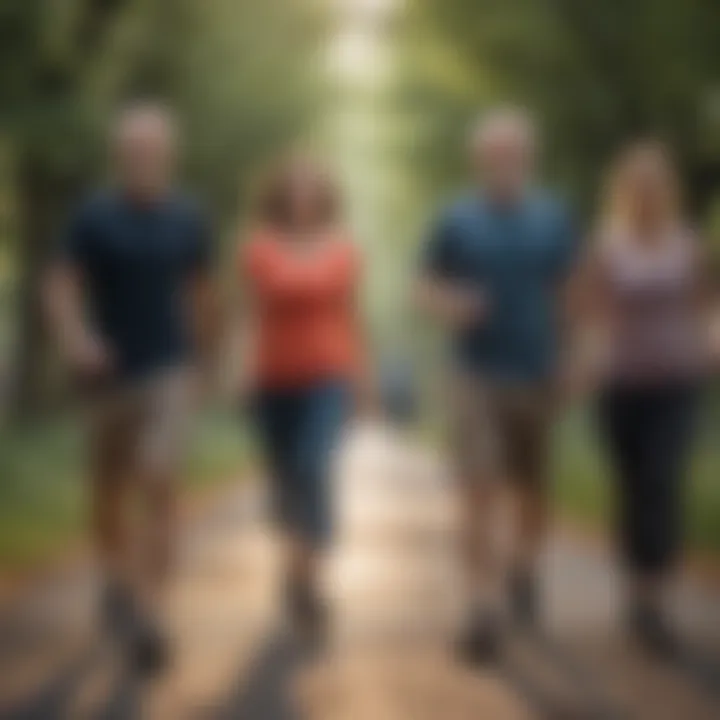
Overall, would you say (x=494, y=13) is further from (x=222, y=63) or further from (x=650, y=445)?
(x=650, y=445)

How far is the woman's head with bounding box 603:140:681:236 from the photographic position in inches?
33.9

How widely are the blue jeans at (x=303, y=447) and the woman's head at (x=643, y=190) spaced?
0.87ft

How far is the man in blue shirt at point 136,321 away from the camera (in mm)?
860

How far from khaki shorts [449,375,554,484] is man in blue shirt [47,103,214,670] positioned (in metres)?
0.22

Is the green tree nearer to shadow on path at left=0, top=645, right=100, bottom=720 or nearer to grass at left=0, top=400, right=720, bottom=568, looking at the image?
grass at left=0, top=400, right=720, bottom=568

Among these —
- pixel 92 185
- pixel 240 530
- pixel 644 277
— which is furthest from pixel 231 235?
pixel 644 277

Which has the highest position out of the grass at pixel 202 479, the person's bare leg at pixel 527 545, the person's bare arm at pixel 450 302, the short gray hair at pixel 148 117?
the short gray hair at pixel 148 117

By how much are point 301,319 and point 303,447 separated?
0.10m

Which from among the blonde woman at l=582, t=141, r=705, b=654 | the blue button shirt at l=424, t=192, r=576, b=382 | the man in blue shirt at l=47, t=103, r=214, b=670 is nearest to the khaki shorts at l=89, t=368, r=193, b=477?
the man in blue shirt at l=47, t=103, r=214, b=670

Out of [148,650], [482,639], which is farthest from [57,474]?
[482,639]

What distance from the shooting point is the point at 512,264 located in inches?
33.4

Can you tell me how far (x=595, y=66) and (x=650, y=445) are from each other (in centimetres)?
31

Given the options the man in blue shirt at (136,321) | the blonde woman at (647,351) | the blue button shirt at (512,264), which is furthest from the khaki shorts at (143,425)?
the blonde woman at (647,351)

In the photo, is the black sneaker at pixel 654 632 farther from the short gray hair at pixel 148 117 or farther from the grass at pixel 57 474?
the short gray hair at pixel 148 117
